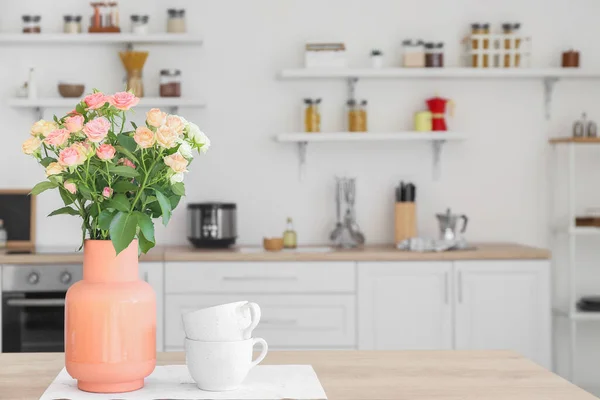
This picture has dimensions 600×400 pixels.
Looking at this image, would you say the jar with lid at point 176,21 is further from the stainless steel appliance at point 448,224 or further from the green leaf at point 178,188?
the green leaf at point 178,188

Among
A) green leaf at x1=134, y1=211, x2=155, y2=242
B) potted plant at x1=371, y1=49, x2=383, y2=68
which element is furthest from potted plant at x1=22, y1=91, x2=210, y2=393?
potted plant at x1=371, y1=49, x2=383, y2=68

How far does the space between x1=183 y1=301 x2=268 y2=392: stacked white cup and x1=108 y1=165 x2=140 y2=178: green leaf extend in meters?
0.29

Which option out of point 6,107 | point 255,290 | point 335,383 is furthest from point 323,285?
point 335,383

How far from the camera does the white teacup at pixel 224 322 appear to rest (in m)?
Result: 1.56

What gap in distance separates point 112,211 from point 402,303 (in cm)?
265

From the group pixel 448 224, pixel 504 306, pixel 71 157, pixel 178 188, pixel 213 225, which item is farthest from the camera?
pixel 448 224

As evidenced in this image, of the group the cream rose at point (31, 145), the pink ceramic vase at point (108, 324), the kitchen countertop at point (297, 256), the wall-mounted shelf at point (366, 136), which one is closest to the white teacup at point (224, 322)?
the pink ceramic vase at point (108, 324)

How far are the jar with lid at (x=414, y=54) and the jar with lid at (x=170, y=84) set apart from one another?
1244 mm

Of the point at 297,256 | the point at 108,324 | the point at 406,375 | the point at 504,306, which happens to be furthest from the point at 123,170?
the point at 504,306

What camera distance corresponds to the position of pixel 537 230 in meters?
4.67

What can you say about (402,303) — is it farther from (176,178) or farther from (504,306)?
(176,178)

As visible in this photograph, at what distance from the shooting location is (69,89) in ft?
14.4

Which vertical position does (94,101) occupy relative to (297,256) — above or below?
above

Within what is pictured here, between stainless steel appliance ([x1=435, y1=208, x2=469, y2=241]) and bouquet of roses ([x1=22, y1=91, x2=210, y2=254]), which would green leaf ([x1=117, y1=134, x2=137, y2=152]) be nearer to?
bouquet of roses ([x1=22, y1=91, x2=210, y2=254])
